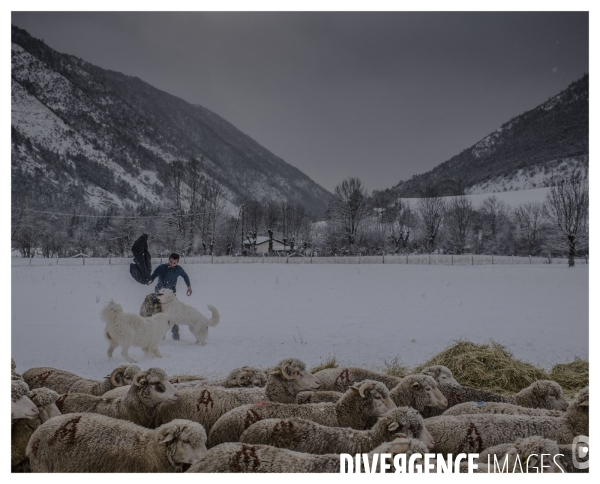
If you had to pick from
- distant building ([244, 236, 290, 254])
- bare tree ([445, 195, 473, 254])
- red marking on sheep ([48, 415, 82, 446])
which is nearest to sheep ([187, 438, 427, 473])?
red marking on sheep ([48, 415, 82, 446])

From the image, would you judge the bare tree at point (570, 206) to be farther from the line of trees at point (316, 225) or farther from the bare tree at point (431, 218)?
the bare tree at point (431, 218)

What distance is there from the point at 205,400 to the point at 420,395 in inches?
67.0

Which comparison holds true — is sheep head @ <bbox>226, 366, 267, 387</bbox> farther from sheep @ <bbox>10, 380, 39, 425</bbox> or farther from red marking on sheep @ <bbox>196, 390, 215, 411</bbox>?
sheep @ <bbox>10, 380, 39, 425</bbox>

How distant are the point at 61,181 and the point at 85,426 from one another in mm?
8256

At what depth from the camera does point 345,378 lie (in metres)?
3.89

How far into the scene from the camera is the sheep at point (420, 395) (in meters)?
3.05

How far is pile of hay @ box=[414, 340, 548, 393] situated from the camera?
445 centimetres

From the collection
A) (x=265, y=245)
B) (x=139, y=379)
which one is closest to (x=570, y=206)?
(x=265, y=245)

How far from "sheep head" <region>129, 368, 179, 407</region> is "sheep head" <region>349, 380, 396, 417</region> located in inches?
53.9

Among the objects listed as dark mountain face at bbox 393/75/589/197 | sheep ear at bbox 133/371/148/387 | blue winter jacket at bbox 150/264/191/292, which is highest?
dark mountain face at bbox 393/75/589/197

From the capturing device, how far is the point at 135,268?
19.7 ft

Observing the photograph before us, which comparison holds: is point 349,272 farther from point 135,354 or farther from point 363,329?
point 135,354

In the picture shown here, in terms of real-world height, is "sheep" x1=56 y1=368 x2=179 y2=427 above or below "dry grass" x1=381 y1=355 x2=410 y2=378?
above

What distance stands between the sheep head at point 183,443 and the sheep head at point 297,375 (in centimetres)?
102
